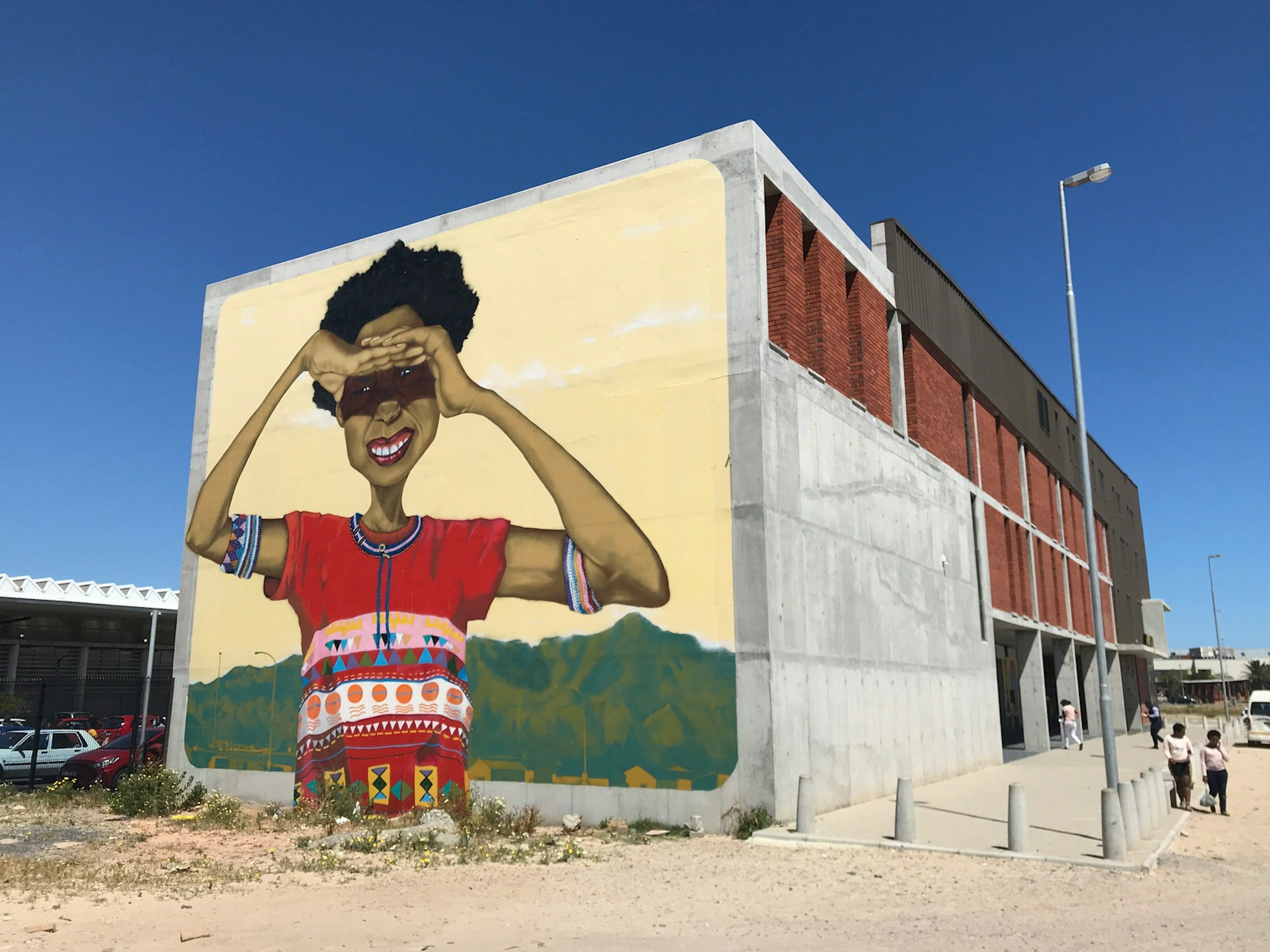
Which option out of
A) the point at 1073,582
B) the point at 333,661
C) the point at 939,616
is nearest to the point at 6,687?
the point at 333,661

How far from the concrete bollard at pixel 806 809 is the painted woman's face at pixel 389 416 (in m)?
10.4

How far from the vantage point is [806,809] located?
46.8 ft

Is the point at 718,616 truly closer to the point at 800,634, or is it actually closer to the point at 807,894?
the point at 800,634

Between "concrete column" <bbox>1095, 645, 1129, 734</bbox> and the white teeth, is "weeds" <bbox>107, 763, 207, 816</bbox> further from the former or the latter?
"concrete column" <bbox>1095, 645, 1129, 734</bbox>

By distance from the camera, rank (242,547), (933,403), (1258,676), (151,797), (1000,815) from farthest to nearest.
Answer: (1258,676) → (933,403) → (242,547) → (151,797) → (1000,815)

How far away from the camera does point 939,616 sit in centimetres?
2436

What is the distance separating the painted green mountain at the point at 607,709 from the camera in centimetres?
1580

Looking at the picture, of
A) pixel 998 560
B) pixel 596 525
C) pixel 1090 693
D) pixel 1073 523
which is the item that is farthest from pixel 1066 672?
pixel 596 525

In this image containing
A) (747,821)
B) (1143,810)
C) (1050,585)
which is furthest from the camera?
(1050,585)

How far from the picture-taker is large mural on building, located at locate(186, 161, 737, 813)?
1675 cm

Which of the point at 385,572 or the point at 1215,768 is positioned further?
the point at 385,572

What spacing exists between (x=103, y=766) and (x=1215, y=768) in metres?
23.5

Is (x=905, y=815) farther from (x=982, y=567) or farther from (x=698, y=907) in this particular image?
(x=982, y=567)

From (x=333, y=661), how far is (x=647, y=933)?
517 inches
